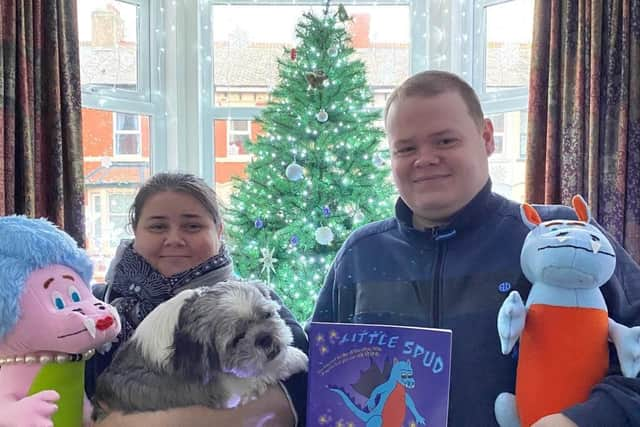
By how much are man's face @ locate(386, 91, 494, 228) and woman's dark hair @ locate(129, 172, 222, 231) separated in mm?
599

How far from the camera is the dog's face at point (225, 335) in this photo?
125cm

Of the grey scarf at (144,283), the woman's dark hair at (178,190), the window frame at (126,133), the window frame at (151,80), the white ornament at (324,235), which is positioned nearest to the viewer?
the grey scarf at (144,283)

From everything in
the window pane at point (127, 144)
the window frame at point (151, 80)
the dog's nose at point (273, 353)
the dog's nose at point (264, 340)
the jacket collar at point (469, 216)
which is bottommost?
the dog's nose at point (273, 353)

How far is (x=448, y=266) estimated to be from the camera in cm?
145

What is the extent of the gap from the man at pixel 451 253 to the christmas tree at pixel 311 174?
181 centimetres

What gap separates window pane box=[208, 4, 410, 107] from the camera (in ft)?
15.1

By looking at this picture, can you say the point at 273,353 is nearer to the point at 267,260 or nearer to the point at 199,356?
the point at 199,356

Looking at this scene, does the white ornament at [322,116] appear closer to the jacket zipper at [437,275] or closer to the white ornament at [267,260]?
the white ornament at [267,260]

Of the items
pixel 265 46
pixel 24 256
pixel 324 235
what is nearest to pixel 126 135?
pixel 265 46

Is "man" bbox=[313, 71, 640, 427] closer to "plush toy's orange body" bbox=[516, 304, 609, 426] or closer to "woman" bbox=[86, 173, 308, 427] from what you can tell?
"plush toy's orange body" bbox=[516, 304, 609, 426]

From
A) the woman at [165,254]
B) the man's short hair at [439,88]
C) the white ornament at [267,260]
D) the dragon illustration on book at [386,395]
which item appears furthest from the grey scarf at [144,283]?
the white ornament at [267,260]

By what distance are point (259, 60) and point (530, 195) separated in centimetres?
241

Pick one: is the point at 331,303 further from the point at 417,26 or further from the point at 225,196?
the point at 417,26

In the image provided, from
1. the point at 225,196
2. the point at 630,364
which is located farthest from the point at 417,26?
the point at 630,364
